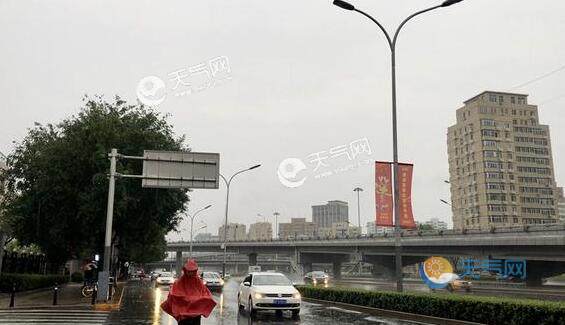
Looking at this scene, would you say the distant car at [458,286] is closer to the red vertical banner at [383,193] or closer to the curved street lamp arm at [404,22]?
the red vertical banner at [383,193]

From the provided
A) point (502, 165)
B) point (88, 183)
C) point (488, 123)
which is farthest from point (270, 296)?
point (488, 123)

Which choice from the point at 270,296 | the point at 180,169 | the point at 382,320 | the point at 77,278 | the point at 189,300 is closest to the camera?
the point at 189,300

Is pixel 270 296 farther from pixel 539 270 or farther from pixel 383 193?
pixel 539 270

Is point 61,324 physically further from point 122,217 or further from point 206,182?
point 122,217

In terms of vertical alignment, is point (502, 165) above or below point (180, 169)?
above

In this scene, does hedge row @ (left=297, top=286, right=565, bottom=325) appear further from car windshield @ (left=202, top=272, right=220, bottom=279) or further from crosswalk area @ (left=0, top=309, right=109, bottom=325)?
car windshield @ (left=202, top=272, right=220, bottom=279)

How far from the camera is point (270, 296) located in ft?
57.9

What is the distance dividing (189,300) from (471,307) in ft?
34.5

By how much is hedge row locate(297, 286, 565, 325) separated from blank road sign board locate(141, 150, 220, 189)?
9302 millimetres

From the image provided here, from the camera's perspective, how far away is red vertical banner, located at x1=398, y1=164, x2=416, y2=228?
76.4 feet

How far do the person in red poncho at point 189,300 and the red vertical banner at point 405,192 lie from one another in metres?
15.1

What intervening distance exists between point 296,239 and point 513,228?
52.2m

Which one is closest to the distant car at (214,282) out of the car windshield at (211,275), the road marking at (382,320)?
the car windshield at (211,275)

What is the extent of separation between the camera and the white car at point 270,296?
1756 centimetres
